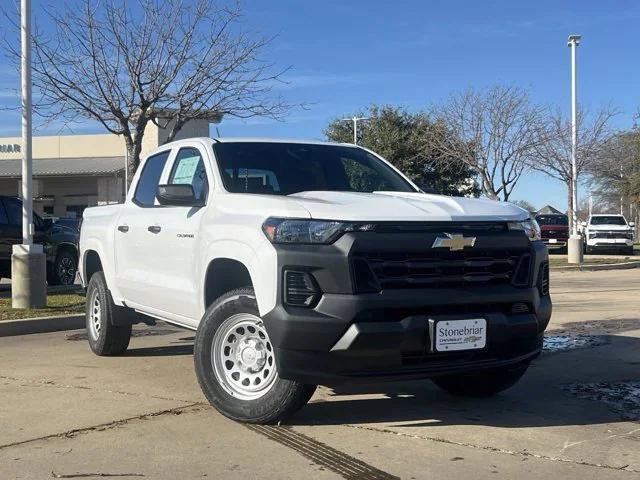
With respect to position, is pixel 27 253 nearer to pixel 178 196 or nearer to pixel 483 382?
pixel 178 196

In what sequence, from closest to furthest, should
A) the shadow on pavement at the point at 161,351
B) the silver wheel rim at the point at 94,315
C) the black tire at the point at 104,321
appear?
the black tire at the point at 104,321 → the silver wheel rim at the point at 94,315 → the shadow on pavement at the point at 161,351

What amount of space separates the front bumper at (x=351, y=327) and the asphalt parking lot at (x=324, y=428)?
0.48 m

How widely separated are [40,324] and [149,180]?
3.58 metres

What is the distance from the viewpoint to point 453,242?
15.7 ft

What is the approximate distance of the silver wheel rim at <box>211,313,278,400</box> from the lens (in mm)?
5035

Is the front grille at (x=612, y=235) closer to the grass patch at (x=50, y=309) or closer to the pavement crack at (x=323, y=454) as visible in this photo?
the grass patch at (x=50, y=309)

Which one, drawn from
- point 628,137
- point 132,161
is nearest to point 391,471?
point 132,161

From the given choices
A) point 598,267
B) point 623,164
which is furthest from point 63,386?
point 623,164

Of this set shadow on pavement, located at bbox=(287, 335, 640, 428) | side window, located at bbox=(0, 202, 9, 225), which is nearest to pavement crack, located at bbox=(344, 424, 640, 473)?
shadow on pavement, located at bbox=(287, 335, 640, 428)

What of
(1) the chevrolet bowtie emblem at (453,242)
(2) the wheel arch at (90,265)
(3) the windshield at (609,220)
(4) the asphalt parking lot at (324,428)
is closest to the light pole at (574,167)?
(3) the windshield at (609,220)

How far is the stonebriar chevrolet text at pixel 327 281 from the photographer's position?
15.0ft

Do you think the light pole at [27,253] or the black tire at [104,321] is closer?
the black tire at [104,321]

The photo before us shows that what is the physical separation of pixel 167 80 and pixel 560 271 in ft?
42.8

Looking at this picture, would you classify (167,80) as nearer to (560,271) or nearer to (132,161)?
(132,161)
